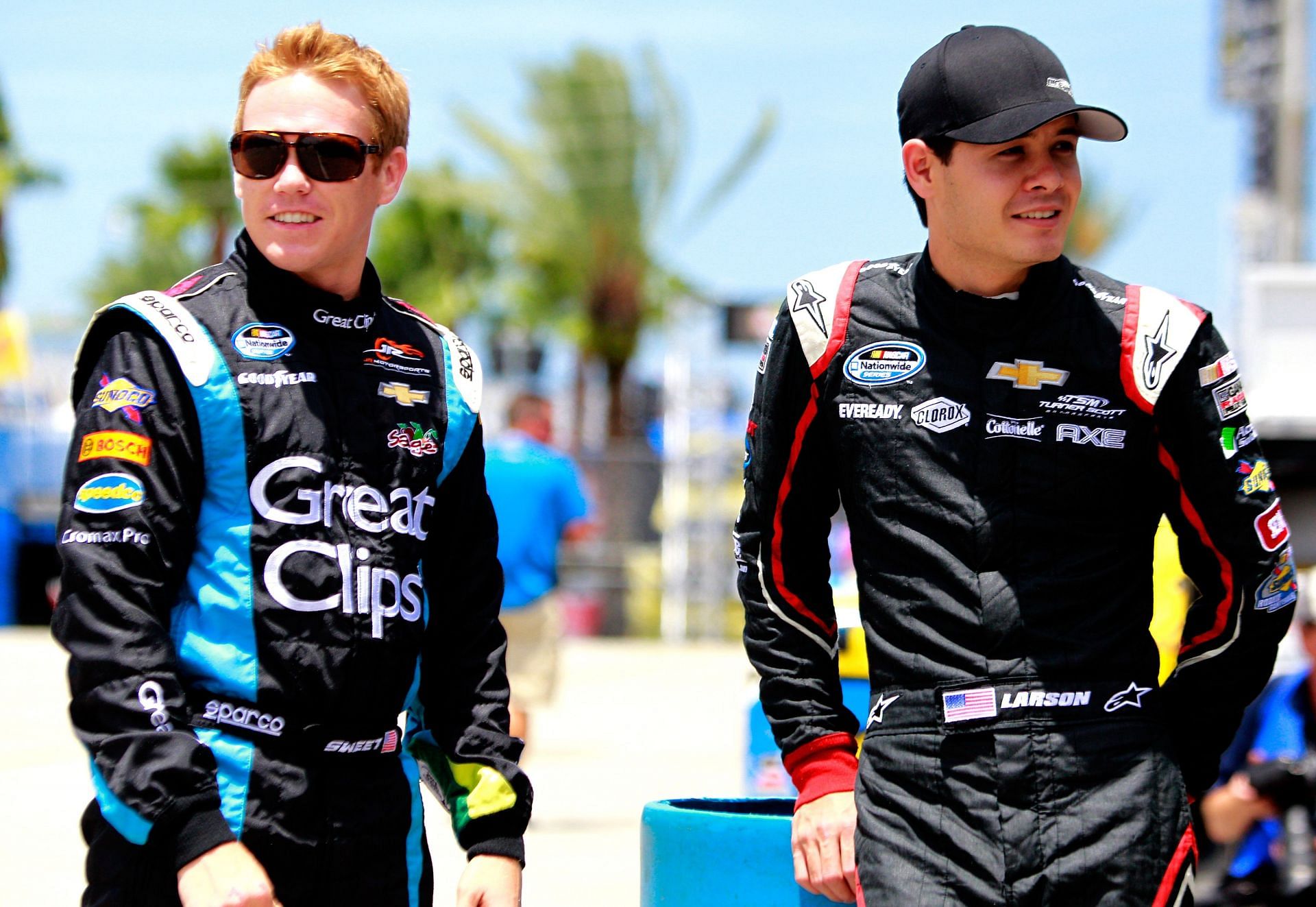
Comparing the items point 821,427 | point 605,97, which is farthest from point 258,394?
point 605,97

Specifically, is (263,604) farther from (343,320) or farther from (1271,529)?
(1271,529)

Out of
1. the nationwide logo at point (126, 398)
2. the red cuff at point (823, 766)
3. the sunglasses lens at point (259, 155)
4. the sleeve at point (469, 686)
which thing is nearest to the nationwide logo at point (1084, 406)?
the red cuff at point (823, 766)

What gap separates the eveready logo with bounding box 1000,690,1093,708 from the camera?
2.62m

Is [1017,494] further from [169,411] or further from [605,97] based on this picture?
[605,97]

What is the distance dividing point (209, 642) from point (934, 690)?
1.02 meters

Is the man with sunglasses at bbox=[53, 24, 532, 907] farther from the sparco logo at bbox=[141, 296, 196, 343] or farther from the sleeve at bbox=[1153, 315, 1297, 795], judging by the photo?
the sleeve at bbox=[1153, 315, 1297, 795]

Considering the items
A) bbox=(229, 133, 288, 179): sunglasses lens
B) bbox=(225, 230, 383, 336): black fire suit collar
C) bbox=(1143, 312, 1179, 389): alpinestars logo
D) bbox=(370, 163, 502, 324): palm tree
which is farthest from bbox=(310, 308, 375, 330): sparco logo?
bbox=(370, 163, 502, 324): palm tree

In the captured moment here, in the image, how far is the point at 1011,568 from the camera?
2676 mm

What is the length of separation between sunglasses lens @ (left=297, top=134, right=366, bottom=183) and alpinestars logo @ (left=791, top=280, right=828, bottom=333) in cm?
70

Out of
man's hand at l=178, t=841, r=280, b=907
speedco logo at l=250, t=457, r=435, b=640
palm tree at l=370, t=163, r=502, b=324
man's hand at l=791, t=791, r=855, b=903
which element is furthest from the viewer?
palm tree at l=370, t=163, r=502, b=324

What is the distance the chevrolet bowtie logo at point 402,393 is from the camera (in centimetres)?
274

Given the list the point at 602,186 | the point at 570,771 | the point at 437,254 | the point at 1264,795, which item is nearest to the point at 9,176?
the point at 437,254

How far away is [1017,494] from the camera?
2697mm

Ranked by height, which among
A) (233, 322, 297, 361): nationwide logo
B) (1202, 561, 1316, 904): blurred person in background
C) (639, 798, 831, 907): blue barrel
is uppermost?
(233, 322, 297, 361): nationwide logo
